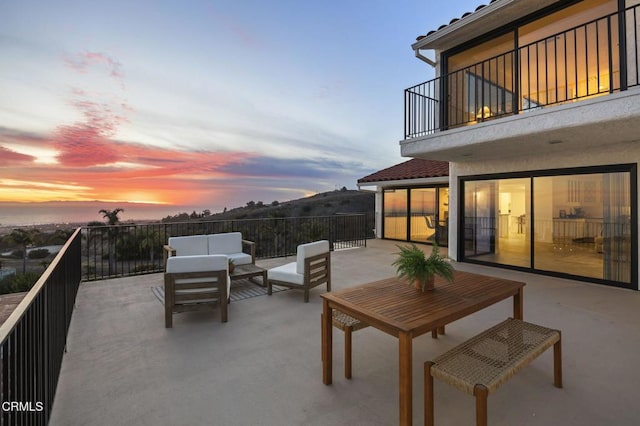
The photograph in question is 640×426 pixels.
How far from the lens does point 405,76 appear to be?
1180 centimetres

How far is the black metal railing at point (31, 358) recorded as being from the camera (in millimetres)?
1339

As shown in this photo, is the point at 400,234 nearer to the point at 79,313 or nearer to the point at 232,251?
the point at 232,251

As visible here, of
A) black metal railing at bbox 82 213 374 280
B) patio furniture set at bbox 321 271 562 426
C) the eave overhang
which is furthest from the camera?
black metal railing at bbox 82 213 374 280

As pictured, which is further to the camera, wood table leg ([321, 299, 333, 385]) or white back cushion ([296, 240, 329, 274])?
white back cushion ([296, 240, 329, 274])

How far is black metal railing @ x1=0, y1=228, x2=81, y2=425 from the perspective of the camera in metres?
1.34

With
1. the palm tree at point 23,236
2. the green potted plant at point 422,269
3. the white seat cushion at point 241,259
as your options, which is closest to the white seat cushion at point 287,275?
the white seat cushion at point 241,259

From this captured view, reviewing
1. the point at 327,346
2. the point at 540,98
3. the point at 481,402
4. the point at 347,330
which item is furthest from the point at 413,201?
the point at 481,402

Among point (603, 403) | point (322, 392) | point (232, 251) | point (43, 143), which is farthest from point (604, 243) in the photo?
point (43, 143)

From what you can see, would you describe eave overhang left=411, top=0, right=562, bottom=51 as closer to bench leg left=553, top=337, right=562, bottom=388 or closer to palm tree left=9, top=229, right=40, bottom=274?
bench leg left=553, top=337, right=562, bottom=388

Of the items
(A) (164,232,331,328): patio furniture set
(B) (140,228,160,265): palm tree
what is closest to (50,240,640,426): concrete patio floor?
(A) (164,232,331,328): patio furniture set

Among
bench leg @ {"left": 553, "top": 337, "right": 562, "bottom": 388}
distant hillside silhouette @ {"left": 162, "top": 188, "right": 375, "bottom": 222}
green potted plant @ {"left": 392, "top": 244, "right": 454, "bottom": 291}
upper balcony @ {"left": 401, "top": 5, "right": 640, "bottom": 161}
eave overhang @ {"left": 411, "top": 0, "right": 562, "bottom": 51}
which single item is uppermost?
eave overhang @ {"left": 411, "top": 0, "right": 562, "bottom": 51}

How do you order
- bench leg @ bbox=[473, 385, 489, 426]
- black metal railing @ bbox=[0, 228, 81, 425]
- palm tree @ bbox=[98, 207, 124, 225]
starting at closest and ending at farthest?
black metal railing @ bbox=[0, 228, 81, 425]
bench leg @ bbox=[473, 385, 489, 426]
palm tree @ bbox=[98, 207, 124, 225]

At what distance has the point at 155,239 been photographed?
7.41 m

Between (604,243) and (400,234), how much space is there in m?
6.64
